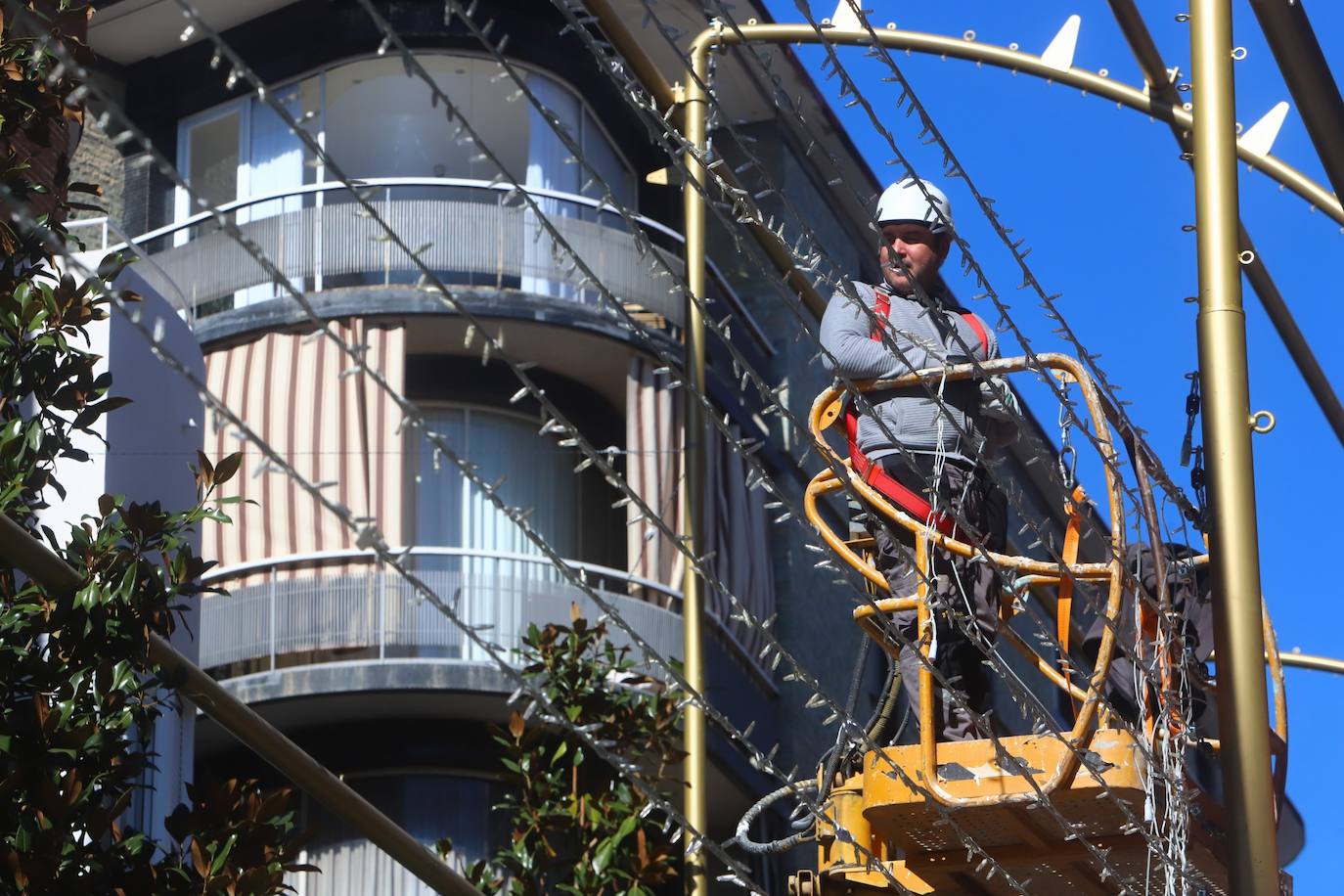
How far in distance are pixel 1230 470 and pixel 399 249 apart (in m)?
15.1

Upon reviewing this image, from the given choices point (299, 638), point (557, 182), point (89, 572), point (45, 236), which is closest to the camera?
point (45, 236)

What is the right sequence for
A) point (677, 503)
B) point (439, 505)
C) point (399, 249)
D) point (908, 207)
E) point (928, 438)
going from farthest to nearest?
point (677, 503), point (399, 249), point (439, 505), point (908, 207), point (928, 438)

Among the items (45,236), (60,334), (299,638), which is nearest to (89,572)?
(60,334)

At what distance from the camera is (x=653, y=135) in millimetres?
6188

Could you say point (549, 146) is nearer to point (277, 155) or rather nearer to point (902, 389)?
point (277, 155)

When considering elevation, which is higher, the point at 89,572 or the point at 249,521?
the point at 249,521

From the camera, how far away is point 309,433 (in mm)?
20234

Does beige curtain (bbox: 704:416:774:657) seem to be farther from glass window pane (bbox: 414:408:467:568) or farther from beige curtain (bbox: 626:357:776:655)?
glass window pane (bbox: 414:408:467:568)

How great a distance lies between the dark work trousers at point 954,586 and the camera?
8430 millimetres

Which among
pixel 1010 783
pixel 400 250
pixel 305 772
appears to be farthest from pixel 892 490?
pixel 400 250

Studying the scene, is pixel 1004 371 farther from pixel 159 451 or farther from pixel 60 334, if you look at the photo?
pixel 159 451

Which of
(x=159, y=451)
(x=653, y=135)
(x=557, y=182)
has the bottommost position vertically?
(x=653, y=135)

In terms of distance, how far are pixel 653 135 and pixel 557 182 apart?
15.9 meters

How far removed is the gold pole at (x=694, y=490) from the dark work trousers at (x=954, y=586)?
680mm
